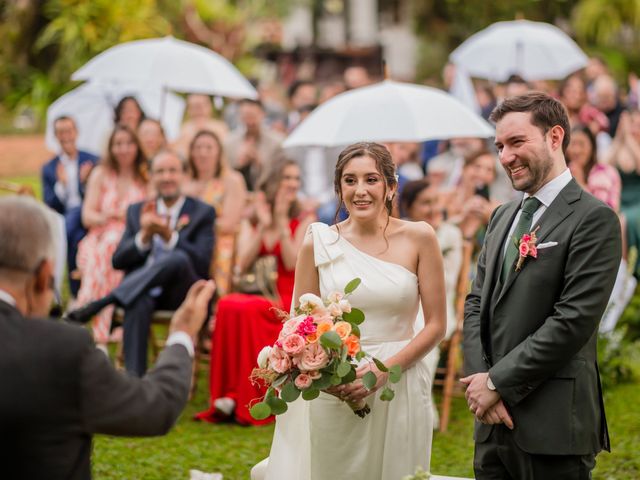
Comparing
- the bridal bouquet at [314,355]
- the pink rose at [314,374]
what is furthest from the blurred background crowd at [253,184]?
the pink rose at [314,374]

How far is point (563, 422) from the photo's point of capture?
3.60 meters

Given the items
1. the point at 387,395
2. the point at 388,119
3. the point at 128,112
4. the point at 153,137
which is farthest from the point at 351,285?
the point at 128,112

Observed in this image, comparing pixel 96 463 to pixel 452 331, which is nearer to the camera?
pixel 96 463

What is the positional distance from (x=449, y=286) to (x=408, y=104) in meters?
1.53

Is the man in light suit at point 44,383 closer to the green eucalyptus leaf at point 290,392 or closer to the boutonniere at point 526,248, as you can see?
the green eucalyptus leaf at point 290,392

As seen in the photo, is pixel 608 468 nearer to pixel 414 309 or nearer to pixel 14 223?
pixel 414 309

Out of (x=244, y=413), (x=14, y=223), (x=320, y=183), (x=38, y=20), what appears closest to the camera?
(x=14, y=223)

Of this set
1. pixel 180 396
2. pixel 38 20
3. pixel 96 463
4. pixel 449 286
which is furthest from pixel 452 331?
pixel 38 20

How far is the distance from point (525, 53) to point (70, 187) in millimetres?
5733

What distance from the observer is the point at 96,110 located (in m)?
11.2

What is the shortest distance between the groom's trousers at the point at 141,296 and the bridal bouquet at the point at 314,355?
369 centimetres

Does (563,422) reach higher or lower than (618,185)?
lower

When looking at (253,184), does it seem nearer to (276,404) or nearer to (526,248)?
(276,404)

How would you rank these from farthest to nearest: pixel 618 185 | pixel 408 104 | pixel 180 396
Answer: pixel 618 185
pixel 408 104
pixel 180 396
